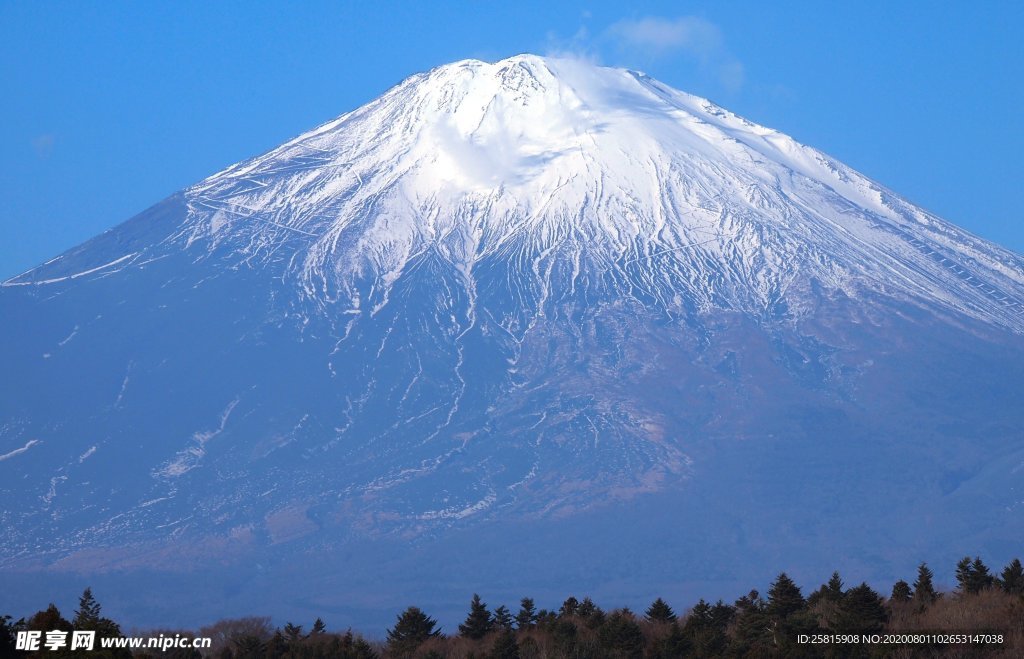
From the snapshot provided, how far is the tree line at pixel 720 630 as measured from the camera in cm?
3644

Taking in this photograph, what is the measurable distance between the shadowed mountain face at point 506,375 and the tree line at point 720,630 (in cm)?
5418

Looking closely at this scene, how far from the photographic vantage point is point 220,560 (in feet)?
372

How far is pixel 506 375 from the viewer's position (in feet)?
433

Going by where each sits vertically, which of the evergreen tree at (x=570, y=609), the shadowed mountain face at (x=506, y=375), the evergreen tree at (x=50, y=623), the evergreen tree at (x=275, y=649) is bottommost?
the evergreen tree at (x=50, y=623)

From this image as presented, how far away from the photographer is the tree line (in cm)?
3644

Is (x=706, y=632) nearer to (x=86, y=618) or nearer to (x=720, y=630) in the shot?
(x=720, y=630)

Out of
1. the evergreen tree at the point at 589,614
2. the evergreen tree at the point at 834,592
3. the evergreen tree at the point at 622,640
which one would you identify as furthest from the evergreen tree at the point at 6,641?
the evergreen tree at the point at 834,592

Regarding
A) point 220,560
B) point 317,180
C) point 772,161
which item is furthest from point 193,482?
point 772,161

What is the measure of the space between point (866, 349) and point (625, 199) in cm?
3076

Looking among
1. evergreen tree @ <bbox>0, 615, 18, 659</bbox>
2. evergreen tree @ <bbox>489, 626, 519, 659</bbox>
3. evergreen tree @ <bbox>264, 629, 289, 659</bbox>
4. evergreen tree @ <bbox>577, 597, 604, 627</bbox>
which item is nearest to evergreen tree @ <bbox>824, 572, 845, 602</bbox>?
evergreen tree @ <bbox>577, 597, 604, 627</bbox>

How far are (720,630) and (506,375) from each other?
8643 centimetres

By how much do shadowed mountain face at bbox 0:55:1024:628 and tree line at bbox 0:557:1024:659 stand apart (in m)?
54.2

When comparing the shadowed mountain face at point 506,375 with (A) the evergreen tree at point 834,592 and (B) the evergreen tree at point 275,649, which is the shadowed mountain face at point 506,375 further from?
(B) the evergreen tree at point 275,649

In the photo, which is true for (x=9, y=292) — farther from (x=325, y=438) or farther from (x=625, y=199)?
(x=625, y=199)
